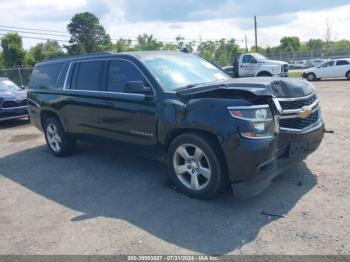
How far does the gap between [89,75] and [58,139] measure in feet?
5.44

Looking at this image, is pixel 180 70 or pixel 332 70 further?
pixel 332 70

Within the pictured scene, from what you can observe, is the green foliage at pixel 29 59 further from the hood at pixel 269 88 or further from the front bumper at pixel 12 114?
the hood at pixel 269 88

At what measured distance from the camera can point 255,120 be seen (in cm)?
405

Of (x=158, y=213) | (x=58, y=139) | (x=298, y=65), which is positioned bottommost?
(x=298, y=65)

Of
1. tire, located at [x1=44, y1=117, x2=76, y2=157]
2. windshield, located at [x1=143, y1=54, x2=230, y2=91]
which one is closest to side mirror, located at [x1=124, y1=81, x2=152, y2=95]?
windshield, located at [x1=143, y1=54, x2=230, y2=91]

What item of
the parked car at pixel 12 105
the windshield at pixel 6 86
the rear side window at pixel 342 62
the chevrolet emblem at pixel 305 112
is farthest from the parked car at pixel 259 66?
the chevrolet emblem at pixel 305 112

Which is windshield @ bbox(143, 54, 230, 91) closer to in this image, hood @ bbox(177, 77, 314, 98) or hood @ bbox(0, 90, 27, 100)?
hood @ bbox(177, 77, 314, 98)

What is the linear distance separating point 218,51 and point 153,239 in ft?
246

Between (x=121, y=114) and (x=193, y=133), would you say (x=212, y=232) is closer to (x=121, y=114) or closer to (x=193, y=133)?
(x=193, y=133)

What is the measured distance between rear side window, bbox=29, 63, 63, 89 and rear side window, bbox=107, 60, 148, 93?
1798 mm

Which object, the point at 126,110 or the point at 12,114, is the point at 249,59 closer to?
the point at 12,114

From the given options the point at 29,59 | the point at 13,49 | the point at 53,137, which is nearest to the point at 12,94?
the point at 53,137

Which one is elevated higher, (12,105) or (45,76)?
(45,76)

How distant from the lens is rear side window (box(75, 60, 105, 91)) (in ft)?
19.6
